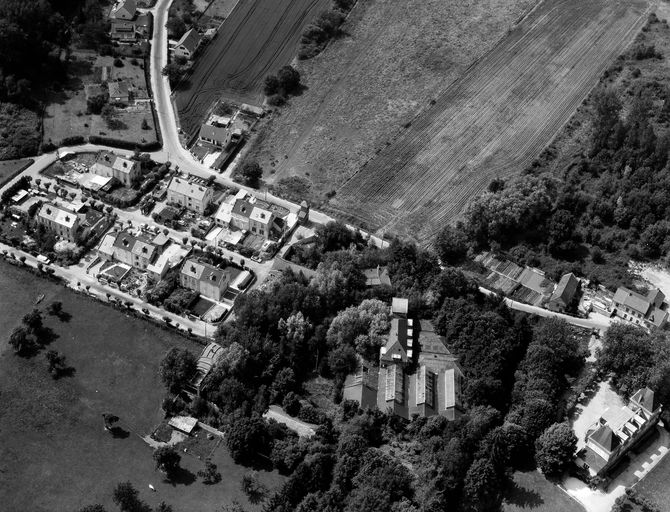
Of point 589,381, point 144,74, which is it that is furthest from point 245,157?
point 589,381

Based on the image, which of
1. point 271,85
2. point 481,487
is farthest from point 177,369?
point 271,85

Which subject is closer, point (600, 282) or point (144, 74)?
point (600, 282)

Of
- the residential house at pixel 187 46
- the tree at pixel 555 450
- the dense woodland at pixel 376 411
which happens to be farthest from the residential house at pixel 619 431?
the residential house at pixel 187 46

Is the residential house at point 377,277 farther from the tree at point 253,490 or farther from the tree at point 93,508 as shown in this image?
the tree at point 93,508

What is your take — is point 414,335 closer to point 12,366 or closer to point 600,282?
point 600,282

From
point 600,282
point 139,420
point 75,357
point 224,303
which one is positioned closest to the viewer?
point 139,420

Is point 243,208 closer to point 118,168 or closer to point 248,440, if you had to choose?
point 118,168
